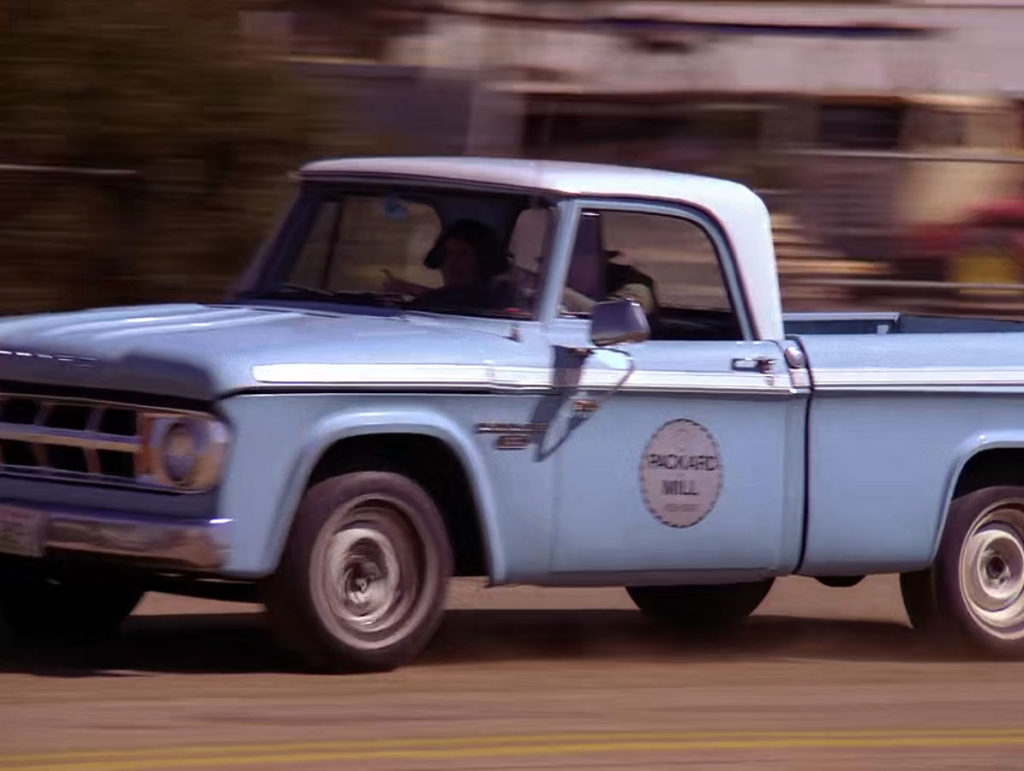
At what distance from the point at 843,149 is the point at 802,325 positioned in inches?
181

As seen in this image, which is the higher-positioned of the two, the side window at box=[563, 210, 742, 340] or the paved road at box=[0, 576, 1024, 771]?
the side window at box=[563, 210, 742, 340]

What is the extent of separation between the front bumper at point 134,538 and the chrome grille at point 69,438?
0.56 ft

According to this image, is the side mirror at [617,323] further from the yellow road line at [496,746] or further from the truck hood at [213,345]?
the yellow road line at [496,746]

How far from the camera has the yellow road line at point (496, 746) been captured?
18.3ft

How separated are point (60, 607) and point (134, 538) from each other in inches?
51.2

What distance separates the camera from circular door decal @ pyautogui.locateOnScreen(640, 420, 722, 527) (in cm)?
765

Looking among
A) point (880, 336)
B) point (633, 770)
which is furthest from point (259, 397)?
point (880, 336)

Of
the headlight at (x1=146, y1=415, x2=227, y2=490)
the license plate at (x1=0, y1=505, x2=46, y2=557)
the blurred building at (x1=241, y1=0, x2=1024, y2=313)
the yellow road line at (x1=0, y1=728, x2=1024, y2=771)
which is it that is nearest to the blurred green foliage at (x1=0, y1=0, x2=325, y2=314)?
the blurred building at (x1=241, y1=0, x2=1024, y2=313)

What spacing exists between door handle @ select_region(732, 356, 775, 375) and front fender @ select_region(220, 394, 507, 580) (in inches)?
54.2

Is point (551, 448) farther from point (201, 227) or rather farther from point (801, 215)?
point (801, 215)

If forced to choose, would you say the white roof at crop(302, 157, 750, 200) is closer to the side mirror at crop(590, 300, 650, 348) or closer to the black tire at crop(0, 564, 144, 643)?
the side mirror at crop(590, 300, 650, 348)

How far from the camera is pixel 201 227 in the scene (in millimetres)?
11727

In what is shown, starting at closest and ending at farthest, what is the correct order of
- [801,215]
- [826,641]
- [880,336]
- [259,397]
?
[259,397] < [880,336] < [826,641] < [801,215]

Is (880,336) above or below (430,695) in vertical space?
above
